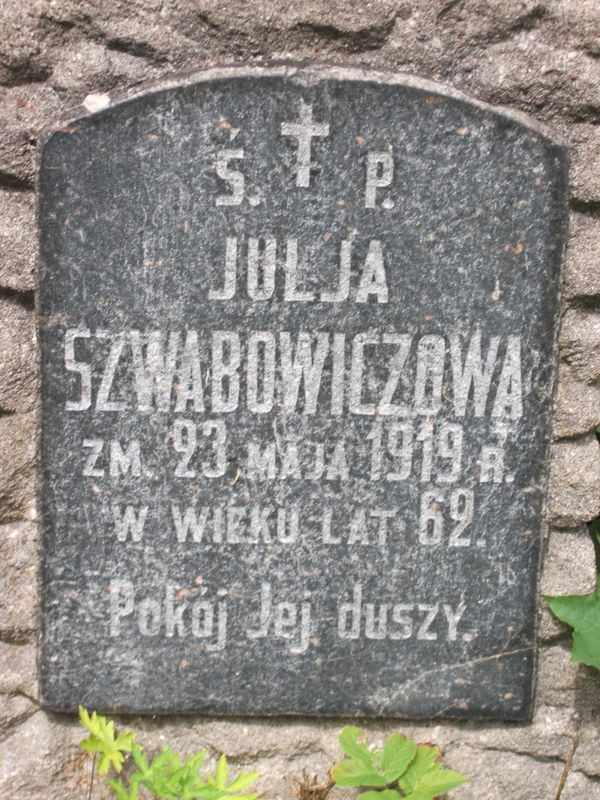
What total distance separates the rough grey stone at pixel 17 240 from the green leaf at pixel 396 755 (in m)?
0.96

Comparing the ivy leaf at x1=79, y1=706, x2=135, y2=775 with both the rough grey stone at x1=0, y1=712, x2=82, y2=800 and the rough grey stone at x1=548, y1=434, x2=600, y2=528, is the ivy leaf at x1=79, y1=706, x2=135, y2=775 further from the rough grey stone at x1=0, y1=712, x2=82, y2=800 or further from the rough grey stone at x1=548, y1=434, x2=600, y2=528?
the rough grey stone at x1=548, y1=434, x2=600, y2=528

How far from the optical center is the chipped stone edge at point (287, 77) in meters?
1.30

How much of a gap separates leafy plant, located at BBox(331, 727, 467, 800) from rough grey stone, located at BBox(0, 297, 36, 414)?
78 cm

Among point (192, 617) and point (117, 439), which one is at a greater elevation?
point (117, 439)

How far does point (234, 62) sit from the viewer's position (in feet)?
4.33

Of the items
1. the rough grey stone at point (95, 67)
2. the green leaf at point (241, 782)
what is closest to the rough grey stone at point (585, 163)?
the rough grey stone at point (95, 67)

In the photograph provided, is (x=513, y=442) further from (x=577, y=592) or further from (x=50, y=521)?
(x=50, y=521)

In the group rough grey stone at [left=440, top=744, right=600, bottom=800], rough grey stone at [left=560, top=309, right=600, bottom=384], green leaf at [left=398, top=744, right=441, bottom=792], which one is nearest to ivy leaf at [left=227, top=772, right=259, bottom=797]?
green leaf at [left=398, top=744, right=441, bottom=792]

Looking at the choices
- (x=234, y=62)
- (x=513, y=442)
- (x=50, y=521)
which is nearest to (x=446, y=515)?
(x=513, y=442)

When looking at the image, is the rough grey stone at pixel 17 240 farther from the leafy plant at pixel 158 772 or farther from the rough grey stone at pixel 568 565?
the rough grey stone at pixel 568 565

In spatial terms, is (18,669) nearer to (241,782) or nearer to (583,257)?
(241,782)

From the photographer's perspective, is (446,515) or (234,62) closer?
(234,62)

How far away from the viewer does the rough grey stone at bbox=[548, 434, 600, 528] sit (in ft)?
4.75

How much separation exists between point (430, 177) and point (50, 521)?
0.84 meters
